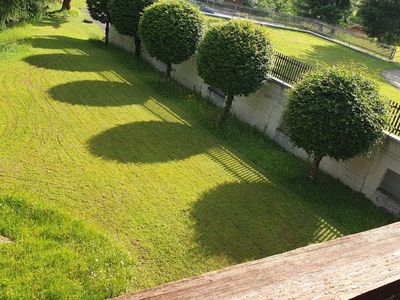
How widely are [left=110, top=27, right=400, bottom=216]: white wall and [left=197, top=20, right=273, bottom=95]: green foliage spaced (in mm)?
1050

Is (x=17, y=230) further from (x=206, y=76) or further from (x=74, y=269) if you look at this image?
(x=206, y=76)

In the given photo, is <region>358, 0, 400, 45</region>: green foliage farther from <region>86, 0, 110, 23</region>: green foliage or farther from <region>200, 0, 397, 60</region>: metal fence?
<region>86, 0, 110, 23</region>: green foliage

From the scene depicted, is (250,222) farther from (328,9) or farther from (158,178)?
(328,9)

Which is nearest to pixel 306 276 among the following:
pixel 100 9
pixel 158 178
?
pixel 158 178

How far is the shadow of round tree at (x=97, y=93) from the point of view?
50.9 feet

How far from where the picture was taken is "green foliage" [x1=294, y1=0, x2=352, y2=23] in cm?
5497

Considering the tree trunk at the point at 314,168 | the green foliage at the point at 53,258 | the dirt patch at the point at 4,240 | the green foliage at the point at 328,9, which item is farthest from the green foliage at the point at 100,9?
the green foliage at the point at 328,9

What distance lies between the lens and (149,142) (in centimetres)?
1306

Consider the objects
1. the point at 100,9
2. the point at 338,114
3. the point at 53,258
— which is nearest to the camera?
the point at 53,258

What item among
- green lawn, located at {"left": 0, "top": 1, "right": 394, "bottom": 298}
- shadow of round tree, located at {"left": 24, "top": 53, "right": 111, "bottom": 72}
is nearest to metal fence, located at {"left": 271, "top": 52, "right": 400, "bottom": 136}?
green lawn, located at {"left": 0, "top": 1, "right": 394, "bottom": 298}

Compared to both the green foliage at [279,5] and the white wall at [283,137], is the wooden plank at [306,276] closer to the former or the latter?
the white wall at [283,137]

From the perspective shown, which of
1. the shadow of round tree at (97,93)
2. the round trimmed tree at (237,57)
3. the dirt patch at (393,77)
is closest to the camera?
the round trimmed tree at (237,57)

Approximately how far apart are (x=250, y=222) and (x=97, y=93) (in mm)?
9946

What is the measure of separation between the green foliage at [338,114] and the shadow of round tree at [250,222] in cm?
199
